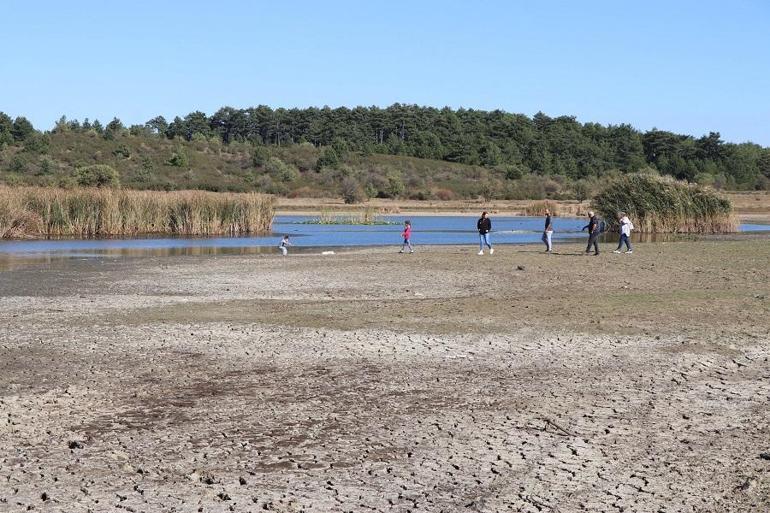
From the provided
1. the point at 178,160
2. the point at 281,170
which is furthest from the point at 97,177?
the point at 281,170

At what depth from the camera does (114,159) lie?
113 meters

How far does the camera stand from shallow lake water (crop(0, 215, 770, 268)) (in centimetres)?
3619

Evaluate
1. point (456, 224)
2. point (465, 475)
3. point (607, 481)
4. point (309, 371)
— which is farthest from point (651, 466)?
point (456, 224)

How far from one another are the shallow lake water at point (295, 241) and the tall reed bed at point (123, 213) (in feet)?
6.79

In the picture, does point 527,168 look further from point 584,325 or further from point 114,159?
point 584,325

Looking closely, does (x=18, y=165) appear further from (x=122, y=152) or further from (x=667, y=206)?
(x=667, y=206)

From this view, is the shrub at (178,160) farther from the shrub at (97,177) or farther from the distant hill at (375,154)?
the shrub at (97,177)

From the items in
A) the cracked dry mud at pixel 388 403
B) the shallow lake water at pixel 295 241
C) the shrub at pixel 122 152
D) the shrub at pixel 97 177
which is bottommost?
the shallow lake water at pixel 295 241

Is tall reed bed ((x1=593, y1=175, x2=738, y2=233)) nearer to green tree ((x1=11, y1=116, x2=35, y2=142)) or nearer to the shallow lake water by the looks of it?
the shallow lake water

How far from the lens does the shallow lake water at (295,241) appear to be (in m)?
36.2

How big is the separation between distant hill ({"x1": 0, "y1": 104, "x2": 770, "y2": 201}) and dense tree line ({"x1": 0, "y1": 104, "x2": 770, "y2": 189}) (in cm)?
24

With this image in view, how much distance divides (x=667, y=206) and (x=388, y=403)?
45457 mm

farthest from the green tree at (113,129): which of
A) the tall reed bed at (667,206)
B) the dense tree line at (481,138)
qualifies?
the tall reed bed at (667,206)

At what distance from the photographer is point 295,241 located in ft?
149
